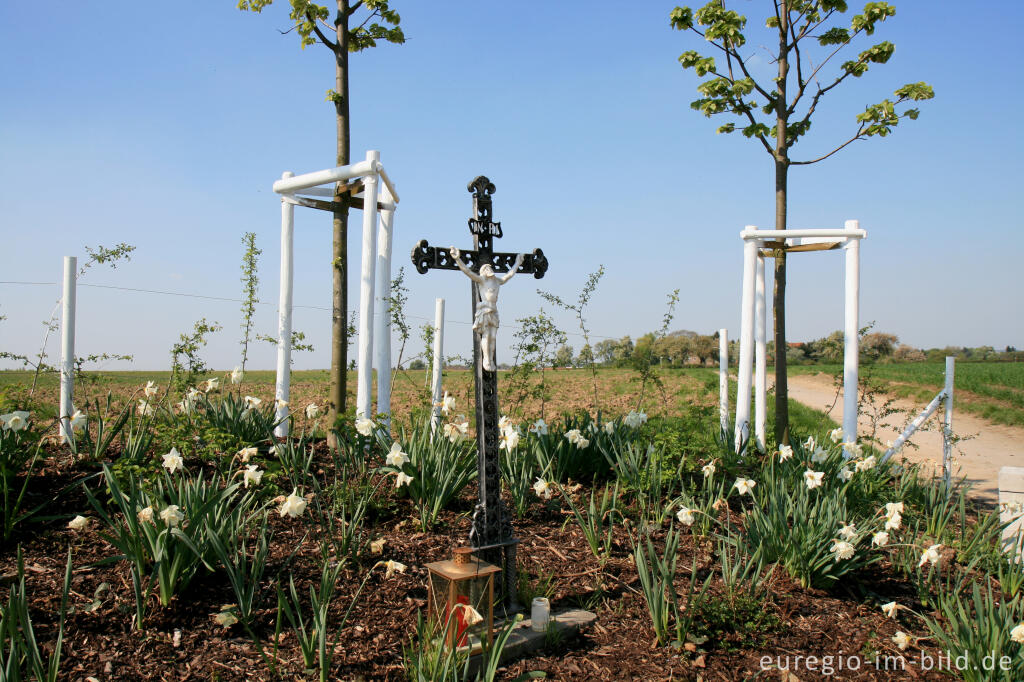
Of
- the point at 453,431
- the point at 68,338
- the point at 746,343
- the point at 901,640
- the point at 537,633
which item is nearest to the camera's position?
the point at 537,633

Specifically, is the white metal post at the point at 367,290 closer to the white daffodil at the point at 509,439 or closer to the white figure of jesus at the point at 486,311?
the white daffodil at the point at 509,439

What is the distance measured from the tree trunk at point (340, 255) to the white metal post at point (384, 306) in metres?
0.35

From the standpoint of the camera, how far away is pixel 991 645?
3.33 meters

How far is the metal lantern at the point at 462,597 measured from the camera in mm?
3262

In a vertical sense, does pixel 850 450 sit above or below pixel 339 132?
below

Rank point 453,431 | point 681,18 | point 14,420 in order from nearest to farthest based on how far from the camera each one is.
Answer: point 14,420 → point 453,431 → point 681,18

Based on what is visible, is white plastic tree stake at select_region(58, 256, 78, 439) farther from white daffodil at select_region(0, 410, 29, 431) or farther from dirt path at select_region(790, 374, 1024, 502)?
dirt path at select_region(790, 374, 1024, 502)

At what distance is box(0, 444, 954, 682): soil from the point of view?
315 cm

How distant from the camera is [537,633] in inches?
141

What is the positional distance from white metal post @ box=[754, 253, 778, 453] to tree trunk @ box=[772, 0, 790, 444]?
8.9 inches

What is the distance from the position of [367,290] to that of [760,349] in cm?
412

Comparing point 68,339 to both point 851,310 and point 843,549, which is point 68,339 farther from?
point 851,310

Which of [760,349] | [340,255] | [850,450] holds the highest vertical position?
[340,255]

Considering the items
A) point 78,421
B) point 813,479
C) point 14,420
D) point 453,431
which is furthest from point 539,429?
point 14,420
